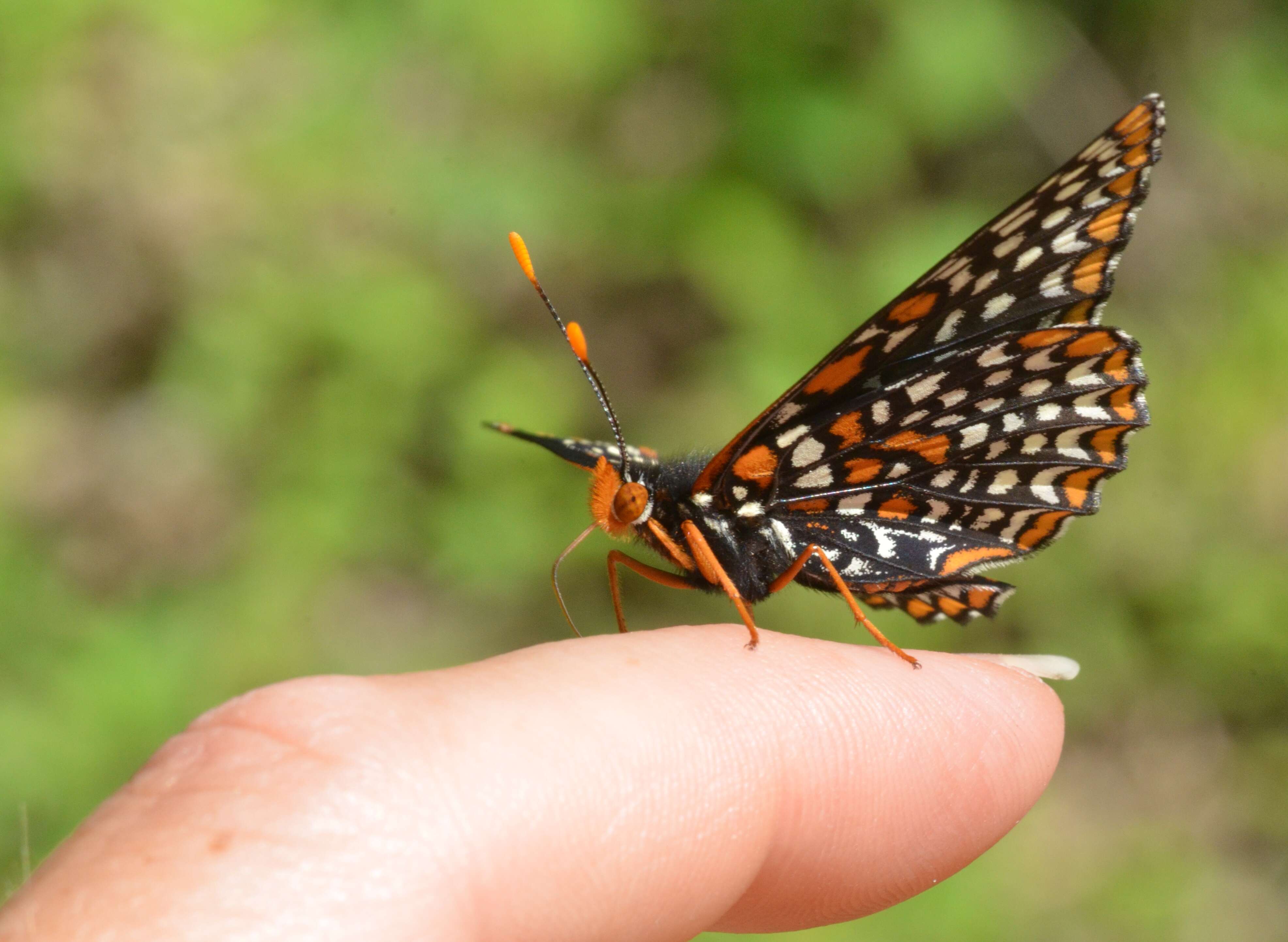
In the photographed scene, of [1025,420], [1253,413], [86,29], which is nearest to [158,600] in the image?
[86,29]

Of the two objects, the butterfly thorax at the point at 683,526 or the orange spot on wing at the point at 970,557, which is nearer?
the butterfly thorax at the point at 683,526

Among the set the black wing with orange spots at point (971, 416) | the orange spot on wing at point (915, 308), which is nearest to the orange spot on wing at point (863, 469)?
the black wing with orange spots at point (971, 416)

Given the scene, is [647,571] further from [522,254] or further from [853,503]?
[522,254]

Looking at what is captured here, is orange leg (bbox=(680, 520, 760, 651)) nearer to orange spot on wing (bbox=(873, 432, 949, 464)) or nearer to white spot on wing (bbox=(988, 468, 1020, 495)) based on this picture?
orange spot on wing (bbox=(873, 432, 949, 464))

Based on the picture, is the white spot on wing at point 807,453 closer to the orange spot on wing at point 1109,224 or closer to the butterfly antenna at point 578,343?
the butterfly antenna at point 578,343

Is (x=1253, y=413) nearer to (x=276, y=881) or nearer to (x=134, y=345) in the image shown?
(x=276, y=881)

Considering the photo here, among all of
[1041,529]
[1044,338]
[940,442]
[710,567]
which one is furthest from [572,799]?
[1044,338]
